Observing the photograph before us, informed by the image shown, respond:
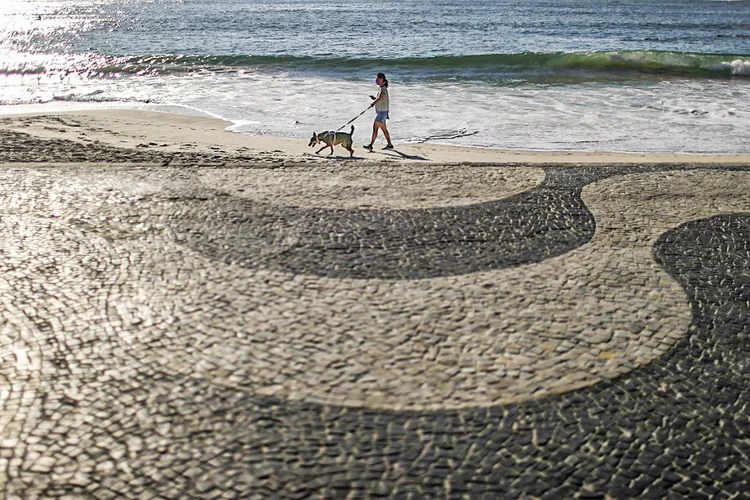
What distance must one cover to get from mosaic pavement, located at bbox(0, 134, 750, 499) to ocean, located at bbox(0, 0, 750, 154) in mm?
6879

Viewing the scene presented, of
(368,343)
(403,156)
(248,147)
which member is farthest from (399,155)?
(368,343)

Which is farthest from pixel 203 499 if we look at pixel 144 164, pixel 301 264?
pixel 144 164

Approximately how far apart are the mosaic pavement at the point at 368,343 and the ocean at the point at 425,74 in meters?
6.88

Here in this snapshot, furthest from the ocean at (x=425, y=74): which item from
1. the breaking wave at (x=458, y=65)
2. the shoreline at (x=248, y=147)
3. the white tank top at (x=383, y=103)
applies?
the white tank top at (x=383, y=103)

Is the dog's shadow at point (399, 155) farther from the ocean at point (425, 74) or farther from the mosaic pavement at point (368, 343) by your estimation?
the mosaic pavement at point (368, 343)

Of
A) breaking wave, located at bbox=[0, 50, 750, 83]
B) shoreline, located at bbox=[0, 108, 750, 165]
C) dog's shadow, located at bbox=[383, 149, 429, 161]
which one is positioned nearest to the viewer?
shoreline, located at bbox=[0, 108, 750, 165]

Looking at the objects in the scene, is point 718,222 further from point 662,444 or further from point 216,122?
point 216,122

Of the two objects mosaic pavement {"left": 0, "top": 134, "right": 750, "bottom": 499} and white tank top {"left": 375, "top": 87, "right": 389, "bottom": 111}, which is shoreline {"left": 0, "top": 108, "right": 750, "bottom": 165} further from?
mosaic pavement {"left": 0, "top": 134, "right": 750, "bottom": 499}

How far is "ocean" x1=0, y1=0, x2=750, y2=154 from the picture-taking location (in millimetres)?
16375

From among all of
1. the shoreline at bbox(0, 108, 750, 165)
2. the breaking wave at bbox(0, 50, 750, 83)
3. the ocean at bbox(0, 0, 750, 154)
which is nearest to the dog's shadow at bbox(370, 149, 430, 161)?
the shoreline at bbox(0, 108, 750, 165)

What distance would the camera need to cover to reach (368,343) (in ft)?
17.7

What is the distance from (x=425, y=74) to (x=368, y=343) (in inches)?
857

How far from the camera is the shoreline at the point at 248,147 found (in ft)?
40.2

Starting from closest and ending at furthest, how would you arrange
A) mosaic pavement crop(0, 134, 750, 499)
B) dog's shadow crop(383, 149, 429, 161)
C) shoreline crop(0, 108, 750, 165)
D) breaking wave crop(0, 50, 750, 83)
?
mosaic pavement crop(0, 134, 750, 499) → shoreline crop(0, 108, 750, 165) → dog's shadow crop(383, 149, 429, 161) → breaking wave crop(0, 50, 750, 83)
